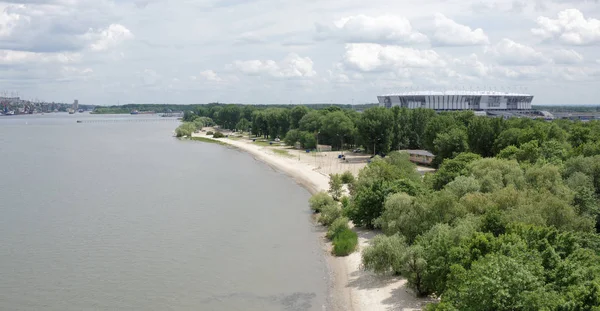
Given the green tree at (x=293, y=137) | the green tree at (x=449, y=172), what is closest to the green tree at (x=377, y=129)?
the green tree at (x=293, y=137)

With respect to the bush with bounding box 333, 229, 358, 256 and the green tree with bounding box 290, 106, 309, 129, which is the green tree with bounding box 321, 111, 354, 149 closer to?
the green tree with bounding box 290, 106, 309, 129

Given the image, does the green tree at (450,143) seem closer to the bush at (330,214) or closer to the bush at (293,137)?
the bush at (330,214)

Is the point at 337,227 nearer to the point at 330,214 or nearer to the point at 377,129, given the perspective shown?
the point at 330,214

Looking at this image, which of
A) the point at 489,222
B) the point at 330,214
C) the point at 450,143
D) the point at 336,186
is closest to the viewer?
the point at 489,222

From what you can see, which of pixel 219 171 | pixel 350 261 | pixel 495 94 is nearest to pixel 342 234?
pixel 350 261

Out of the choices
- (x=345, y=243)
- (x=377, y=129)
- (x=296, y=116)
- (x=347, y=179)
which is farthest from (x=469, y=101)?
(x=345, y=243)

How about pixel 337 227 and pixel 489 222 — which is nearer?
pixel 489 222

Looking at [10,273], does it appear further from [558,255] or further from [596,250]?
[596,250]
